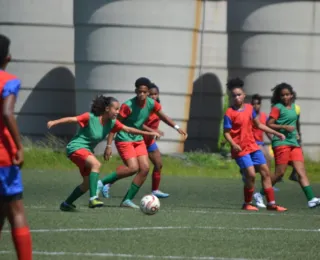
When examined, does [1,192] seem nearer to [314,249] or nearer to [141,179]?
[314,249]

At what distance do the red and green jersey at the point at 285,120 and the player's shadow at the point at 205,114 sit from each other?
12.4 m

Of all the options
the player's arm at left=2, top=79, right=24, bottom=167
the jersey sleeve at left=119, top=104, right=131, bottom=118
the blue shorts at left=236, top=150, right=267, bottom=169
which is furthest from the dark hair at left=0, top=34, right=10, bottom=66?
the jersey sleeve at left=119, top=104, right=131, bottom=118

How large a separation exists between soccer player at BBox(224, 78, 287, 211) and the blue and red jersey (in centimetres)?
768

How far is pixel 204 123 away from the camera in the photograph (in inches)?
1204

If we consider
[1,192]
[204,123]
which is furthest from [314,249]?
[204,123]

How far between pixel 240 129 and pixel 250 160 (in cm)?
43

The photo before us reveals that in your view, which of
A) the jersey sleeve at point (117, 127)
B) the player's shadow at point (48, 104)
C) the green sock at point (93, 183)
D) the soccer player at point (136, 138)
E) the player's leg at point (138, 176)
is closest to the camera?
the green sock at point (93, 183)

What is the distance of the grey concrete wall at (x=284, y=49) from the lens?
2859 centimetres

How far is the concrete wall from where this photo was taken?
2800 centimetres

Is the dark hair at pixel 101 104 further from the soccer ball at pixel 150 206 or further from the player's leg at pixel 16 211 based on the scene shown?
the player's leg at pixel 16 211

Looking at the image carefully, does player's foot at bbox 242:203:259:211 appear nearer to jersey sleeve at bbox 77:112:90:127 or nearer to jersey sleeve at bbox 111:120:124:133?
jersey sleeve at bbox 111:120:124:133

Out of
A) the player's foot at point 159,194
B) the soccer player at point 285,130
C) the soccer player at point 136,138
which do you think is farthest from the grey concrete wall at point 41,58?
the soccer player at point 285,130

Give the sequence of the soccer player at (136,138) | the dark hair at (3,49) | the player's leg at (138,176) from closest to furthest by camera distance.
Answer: the dark hair at (3,49), the player's leg at (138,176), the soccer player at (136,138)

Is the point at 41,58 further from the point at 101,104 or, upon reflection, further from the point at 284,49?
the point at 101,104
